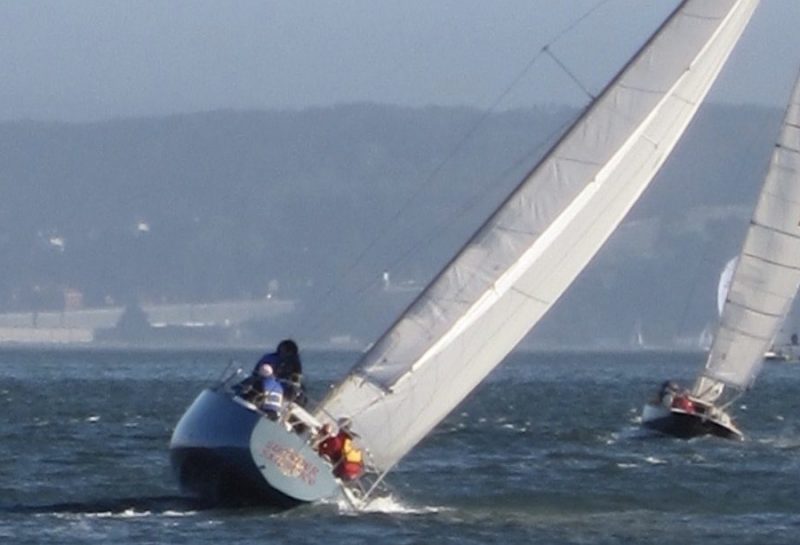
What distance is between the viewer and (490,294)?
2723 centimetres

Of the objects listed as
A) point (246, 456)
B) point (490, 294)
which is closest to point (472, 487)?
point (490, 294)

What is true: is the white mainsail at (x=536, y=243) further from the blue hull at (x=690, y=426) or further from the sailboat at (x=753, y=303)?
the sailboat at (x=753, y=303)

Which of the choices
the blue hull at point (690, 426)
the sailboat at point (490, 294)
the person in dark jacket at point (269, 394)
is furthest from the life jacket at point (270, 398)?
the blue hull at point (690, 426)

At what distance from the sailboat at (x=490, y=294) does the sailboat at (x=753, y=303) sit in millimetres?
18911

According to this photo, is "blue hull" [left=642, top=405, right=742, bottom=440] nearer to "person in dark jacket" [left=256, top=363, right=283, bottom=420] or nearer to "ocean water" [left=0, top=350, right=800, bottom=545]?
"ocean water" [left=0, top=350, right=800, bottom=545]

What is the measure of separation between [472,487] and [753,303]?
16424 mm

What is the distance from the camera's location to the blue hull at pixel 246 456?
26.9 m

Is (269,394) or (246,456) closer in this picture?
(246,456)

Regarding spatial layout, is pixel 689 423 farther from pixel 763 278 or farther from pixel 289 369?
pixel 289 369

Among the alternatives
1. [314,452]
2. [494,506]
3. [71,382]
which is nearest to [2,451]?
[494,506]

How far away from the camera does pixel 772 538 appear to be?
2809cm

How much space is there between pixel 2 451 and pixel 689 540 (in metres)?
14.7

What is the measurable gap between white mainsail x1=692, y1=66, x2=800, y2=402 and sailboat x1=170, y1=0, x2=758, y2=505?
766 inches

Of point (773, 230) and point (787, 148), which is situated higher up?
point (787, 148)
